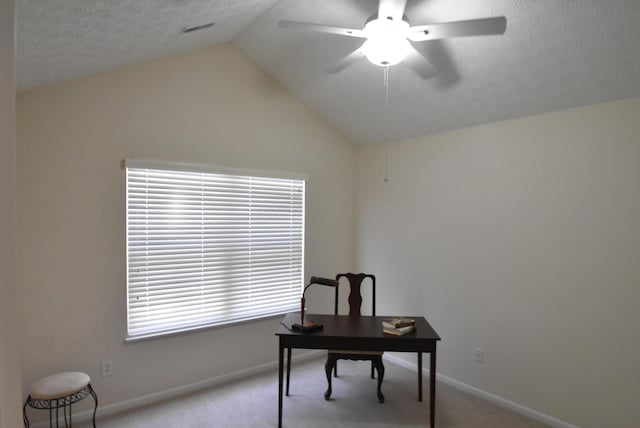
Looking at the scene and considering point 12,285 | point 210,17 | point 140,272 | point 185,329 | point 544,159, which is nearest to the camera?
point 12,285

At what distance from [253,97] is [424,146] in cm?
179

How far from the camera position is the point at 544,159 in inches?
111

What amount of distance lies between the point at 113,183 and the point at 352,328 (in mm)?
2209

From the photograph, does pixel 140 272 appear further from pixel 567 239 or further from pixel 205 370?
pixel 567 239

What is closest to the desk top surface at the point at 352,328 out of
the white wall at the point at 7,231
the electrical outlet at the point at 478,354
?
the electrical outlet at the point at 478,354

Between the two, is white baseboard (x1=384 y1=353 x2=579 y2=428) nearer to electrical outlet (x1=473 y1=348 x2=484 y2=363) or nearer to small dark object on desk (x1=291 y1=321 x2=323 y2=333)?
electrical outlet (x1=473 y1=348 x2=484 y2=363)

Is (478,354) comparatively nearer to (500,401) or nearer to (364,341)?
(500,401)

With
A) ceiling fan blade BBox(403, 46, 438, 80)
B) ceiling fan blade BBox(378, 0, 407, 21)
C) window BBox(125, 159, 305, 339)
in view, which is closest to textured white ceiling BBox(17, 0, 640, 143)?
ceiling fan blade BBox(403, 46, 438, 80)

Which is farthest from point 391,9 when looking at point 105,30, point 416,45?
point 105,30

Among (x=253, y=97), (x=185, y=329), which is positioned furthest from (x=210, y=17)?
(x=185, y=329)

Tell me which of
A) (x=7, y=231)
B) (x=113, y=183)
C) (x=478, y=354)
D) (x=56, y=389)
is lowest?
(x=478, y=354)

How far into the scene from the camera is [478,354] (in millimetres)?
3201

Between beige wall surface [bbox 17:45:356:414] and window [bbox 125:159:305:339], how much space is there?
0.11 metres

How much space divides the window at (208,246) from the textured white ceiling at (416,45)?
0.98 metres
